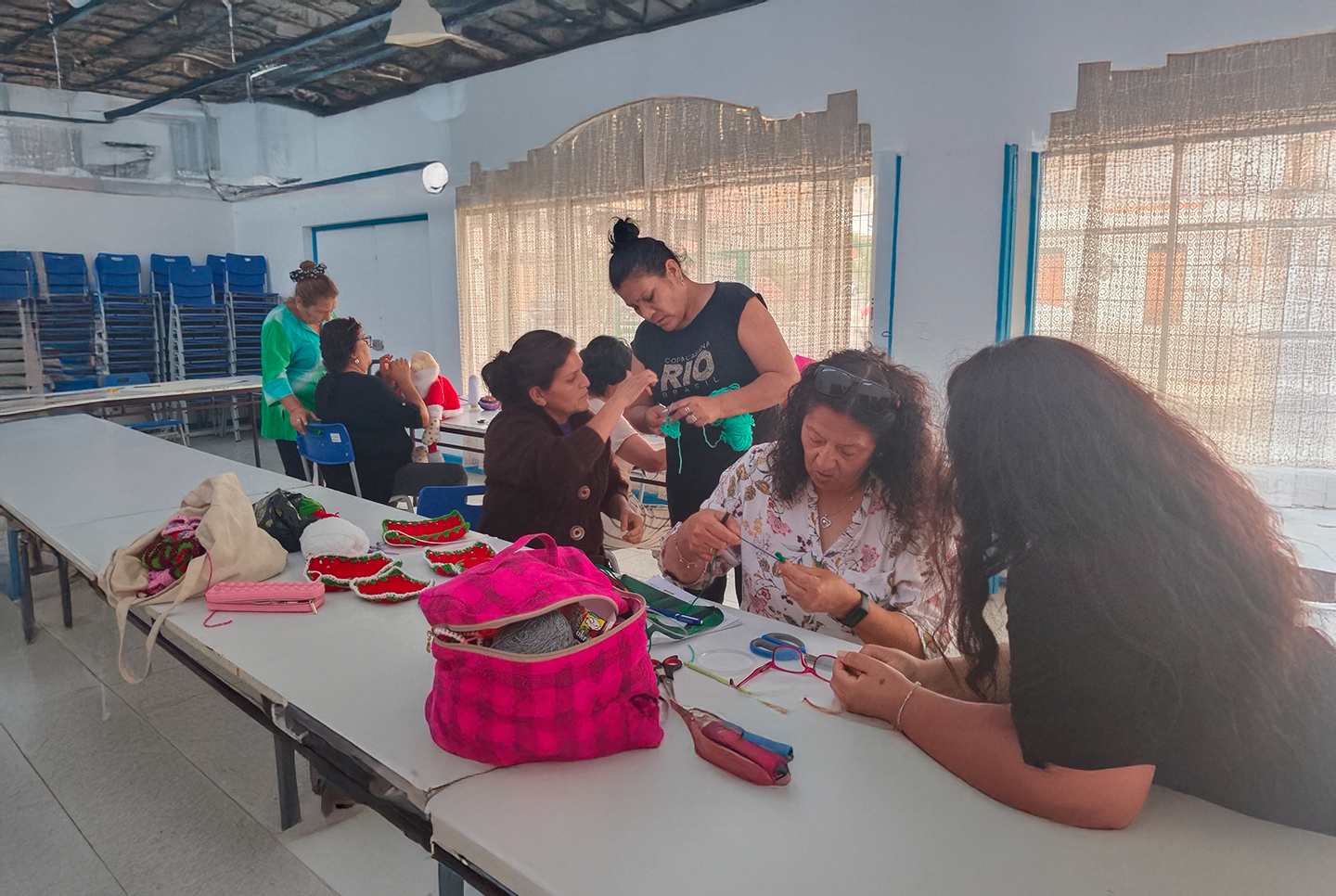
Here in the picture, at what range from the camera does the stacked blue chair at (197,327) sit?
9094 millimetres

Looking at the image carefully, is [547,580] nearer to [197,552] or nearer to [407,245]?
[197,552]

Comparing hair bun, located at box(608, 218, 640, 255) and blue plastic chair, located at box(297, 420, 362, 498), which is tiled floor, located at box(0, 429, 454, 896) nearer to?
blue plastic chair, located at box(297, 420, 362, 498)

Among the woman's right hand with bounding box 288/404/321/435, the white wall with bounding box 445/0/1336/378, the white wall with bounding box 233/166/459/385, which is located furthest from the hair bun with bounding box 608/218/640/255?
the white wall with bounding box 233/166/459/385

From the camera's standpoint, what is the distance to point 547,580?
1.27 m

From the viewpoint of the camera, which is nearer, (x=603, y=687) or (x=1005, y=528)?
(x=1005, y=528)

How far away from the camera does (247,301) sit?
9664 millimetres

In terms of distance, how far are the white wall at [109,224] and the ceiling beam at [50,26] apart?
135cm

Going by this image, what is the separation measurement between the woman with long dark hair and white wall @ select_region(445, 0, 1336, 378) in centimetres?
294

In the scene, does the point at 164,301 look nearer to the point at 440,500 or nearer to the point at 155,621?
the point at 440,500

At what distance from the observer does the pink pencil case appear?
185cm

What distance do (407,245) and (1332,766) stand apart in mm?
8240

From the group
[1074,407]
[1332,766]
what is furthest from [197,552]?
[1332,766]

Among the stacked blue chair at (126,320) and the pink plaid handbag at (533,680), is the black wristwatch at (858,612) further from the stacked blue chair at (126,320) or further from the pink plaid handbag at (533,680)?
the stacked blue chair at (126,320)

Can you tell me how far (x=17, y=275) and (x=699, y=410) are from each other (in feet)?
28.5
